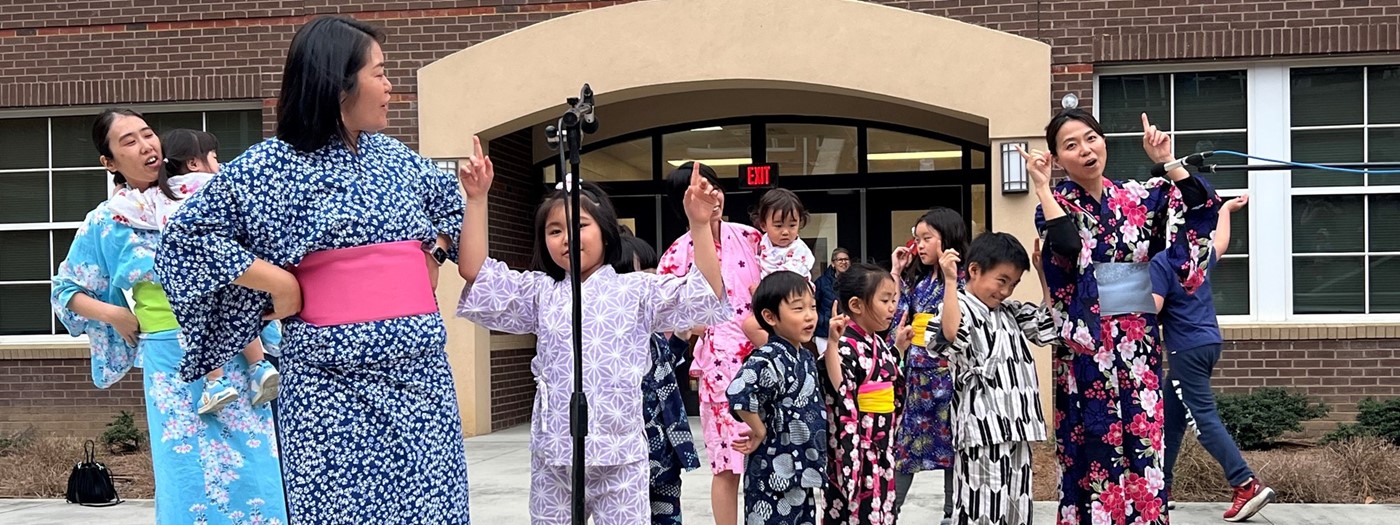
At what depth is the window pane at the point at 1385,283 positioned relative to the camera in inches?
382

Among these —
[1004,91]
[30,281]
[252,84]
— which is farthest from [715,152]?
[30,281]

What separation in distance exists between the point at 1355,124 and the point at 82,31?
9552 millimetres

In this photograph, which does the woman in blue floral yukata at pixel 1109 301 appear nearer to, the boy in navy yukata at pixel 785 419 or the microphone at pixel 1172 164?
the microphone at pixel 1172 164

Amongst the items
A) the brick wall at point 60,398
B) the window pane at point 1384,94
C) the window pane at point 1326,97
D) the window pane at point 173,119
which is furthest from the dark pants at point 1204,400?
the brick wall at point 60,398

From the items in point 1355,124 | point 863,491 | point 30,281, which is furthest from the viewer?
point 30,281

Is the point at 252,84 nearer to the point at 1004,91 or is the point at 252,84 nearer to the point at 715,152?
the point at 715,152

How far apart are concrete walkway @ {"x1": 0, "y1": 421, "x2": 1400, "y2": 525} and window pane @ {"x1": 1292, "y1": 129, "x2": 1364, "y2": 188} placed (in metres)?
3.66

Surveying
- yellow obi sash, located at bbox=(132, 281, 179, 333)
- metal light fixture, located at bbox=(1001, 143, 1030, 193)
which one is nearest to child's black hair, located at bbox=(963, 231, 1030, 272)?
yellow obi sash, located at bbox=(132, 281, 179, 333)

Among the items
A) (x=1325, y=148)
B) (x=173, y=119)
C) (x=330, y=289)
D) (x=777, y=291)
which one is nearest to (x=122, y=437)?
(x=173, y=119)

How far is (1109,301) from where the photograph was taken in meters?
4.77

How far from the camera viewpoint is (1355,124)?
31.8ft

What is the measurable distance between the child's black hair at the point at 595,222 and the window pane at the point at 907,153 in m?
7.17

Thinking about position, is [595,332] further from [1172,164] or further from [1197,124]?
[1197,124]

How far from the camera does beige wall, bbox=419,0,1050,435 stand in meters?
9.73
